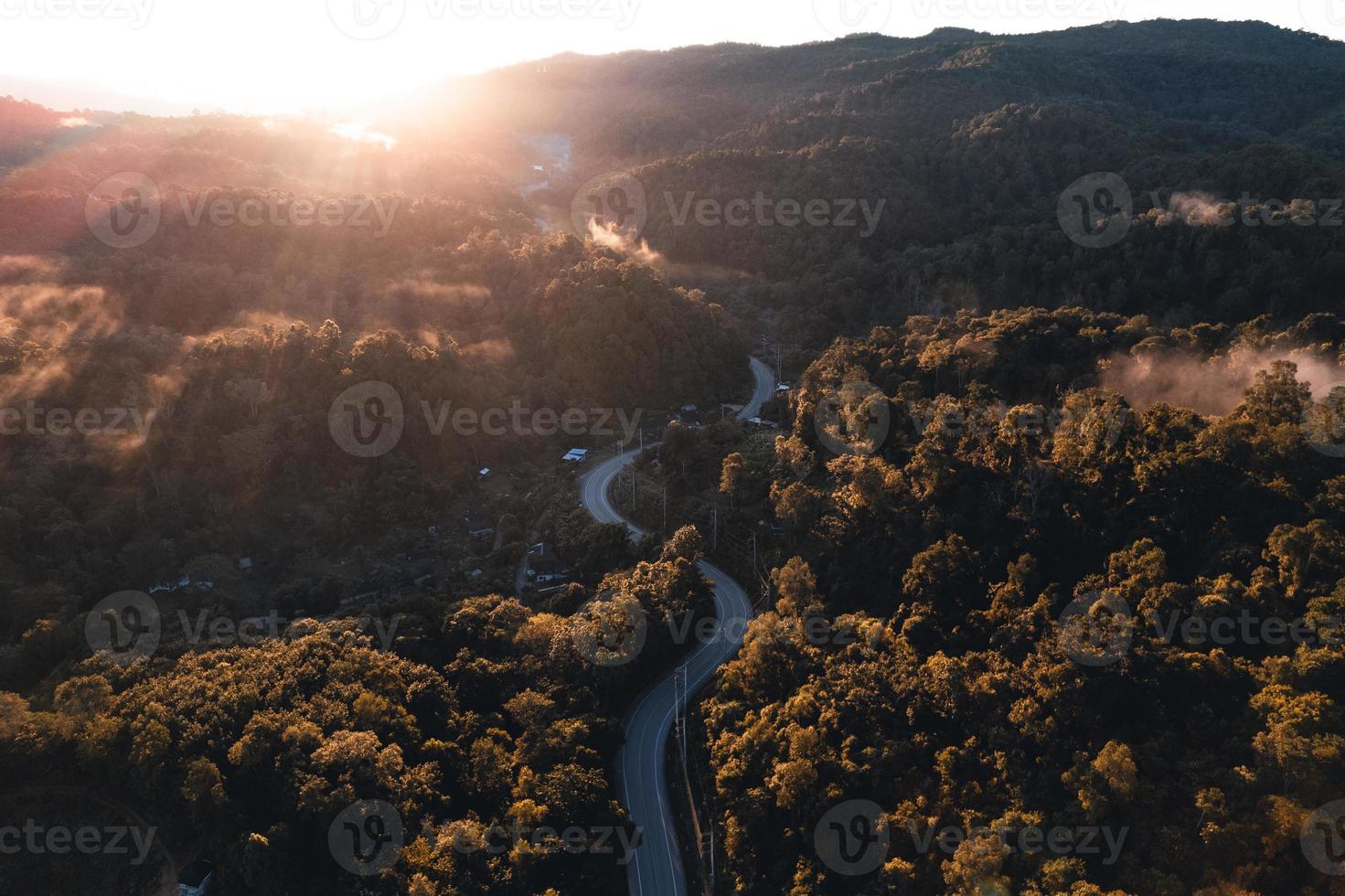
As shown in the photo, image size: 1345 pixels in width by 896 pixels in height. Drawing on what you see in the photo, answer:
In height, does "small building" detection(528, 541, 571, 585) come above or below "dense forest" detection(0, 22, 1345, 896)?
below

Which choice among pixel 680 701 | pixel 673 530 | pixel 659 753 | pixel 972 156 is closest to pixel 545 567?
pixel 673 530

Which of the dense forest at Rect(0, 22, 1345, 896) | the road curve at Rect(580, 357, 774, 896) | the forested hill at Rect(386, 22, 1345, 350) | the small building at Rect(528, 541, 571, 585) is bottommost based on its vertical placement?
the road curve at Rect(580, 357, 774, 896)

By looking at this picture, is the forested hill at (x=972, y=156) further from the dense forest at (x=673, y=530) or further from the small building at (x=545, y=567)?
the small building at (x=545, y=567)

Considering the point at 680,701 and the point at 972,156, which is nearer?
the point at 680,701

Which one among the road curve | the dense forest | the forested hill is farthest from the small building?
the forested hill

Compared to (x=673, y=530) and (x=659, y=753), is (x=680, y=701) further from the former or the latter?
(x=673, y=530)

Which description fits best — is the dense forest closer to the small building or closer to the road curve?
the small building

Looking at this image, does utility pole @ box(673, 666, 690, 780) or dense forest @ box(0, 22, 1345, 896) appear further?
utility pole @ box(673, 666, 690, 780)

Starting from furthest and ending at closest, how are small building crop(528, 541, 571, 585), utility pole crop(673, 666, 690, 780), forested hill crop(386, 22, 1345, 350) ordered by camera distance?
1. forested hill crop(386, 22, 1345, 350)
2. small building crop(528, 541, 571, 585)
3. utility pole crop(673, 666, 690, 780)
